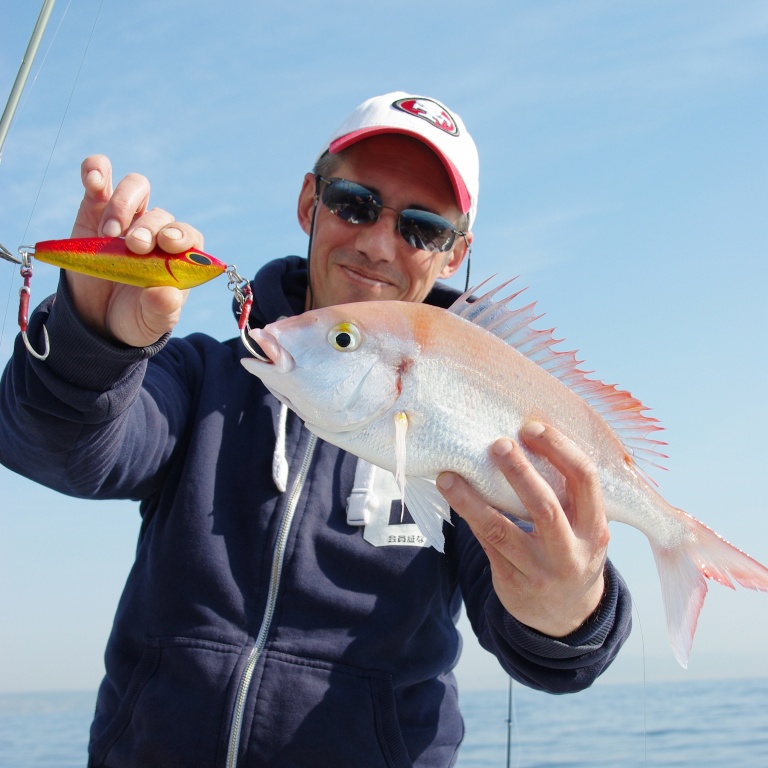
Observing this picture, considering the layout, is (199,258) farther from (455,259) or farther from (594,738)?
(594,738)

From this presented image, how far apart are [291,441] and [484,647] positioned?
1302 millimetres

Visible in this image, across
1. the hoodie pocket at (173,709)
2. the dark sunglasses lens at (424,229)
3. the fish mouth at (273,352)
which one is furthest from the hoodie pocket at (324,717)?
the dark sunglasses lens at (424,229)

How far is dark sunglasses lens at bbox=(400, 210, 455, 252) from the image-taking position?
11.8 ft

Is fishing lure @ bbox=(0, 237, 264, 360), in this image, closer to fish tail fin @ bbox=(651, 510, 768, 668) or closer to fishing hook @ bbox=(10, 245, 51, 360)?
fishing hook @ bbox=(10, 245, 51, 360)

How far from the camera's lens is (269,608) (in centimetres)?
307

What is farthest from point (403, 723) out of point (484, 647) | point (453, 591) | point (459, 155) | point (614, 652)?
point (459, 155)

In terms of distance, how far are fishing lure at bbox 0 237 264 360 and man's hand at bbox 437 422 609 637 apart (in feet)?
3.30

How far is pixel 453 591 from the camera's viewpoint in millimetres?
3645

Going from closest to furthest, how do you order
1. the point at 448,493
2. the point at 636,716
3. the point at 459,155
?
the point at 448,493 → the point at 459,155 → the point at 636,716

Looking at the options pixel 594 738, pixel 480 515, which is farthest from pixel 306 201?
pixel 594 738

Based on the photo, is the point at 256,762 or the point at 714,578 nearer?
the point at 714,578

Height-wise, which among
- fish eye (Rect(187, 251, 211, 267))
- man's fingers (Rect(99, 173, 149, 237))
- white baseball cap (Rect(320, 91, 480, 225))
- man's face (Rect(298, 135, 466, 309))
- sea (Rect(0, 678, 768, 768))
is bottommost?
sea (Rect(0, 678, 768, 768))

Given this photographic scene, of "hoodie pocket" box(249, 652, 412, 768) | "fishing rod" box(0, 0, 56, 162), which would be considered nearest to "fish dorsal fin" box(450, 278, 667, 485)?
"hoodie pocket" box(249, 652, 412, 768)

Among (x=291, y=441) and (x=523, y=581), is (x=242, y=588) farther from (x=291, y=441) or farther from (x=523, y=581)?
(x=523, y=581)
